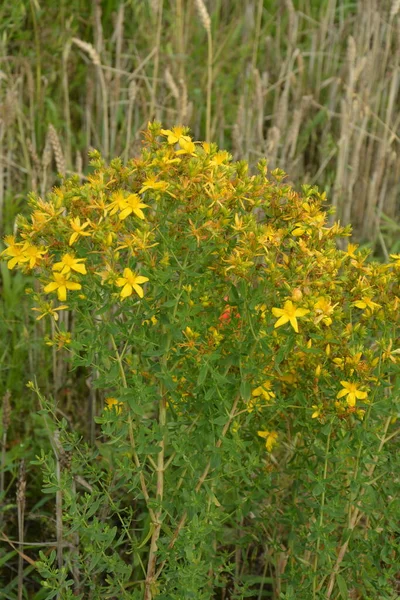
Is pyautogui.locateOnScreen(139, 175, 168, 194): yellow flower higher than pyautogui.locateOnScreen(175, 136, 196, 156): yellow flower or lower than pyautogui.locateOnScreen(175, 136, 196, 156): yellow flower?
lower

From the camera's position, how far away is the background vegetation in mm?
2955

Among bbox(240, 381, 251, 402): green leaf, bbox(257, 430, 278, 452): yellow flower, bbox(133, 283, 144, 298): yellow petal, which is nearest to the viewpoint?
bbox(133, 283, 144, 298): yellow petal

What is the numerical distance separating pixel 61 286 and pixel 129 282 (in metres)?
0.13

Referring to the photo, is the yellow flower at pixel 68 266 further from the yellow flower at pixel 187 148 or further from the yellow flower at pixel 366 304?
the yellow flower at pixel 366 304

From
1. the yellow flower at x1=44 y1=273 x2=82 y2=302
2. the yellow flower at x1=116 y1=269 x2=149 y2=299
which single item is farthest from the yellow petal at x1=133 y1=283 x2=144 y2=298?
the yellow flower at x1=44 y1=273 x2=82 y2=302

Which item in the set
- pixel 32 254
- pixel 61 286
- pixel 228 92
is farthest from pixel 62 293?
pixel 228 92

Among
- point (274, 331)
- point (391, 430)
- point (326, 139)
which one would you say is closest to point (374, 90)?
point (326, 139)

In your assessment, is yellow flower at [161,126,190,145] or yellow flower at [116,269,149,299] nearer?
yellow flower at [116,269,149,299]

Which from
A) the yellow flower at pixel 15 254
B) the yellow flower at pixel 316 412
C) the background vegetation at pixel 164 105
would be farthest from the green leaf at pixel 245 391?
the background vegetation at pixel 164 105

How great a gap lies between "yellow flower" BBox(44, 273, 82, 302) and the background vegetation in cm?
104

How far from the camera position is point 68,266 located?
169cm

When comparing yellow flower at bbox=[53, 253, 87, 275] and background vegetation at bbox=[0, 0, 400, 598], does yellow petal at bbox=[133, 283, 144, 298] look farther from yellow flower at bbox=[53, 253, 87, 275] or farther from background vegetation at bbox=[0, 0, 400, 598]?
background vegetation at bbox=[0, 0, 400, 598]

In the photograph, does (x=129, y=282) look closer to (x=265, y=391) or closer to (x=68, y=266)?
(x=68, y=266)

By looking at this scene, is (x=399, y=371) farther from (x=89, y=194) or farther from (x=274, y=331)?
(x=89, y=194)
